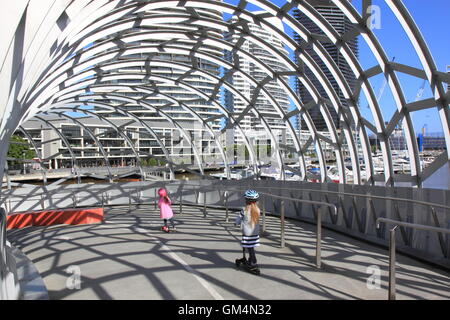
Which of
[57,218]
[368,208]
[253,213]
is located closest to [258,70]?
[57,218]

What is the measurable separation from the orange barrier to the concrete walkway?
161 inches

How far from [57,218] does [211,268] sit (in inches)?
425

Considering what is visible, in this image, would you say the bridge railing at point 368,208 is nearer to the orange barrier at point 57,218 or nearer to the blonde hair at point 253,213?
the blonde hair at point 253,213

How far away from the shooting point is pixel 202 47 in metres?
20.8

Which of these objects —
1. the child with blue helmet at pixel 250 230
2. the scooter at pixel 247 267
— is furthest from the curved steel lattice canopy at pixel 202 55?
the scooter at pixel 247 267

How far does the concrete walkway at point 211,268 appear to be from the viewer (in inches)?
224

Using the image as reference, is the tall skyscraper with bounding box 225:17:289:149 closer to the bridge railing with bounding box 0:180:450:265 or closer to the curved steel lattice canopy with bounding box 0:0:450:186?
the curved steel lattice canopy with bounding box 0:0:450:186

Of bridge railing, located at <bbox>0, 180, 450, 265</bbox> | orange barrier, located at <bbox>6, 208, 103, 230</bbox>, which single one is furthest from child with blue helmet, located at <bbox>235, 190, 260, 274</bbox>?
orange barrier, located at <bbox>6, 208, 103, 230</bbox>

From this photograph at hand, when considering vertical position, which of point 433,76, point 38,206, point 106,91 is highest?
point 106,91

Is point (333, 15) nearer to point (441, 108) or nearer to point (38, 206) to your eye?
point (441, 108)

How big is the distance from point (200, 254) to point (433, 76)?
27.5 feet

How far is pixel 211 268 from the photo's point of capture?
7.06 meters

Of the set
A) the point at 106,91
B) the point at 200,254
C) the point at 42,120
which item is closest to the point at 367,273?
the point at 200,254

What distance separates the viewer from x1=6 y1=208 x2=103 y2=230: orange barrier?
1534 centimetres
